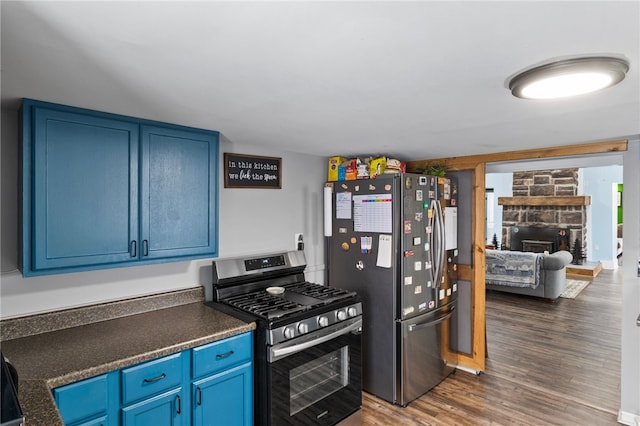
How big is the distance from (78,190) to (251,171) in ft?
4.24

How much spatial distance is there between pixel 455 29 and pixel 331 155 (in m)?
2.43

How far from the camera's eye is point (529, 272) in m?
5.88

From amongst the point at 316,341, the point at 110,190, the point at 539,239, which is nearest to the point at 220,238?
the point at 110,190

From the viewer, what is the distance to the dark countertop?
1350 millimetres

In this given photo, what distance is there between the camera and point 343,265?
332cm

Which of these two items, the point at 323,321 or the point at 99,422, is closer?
the point at 99,422

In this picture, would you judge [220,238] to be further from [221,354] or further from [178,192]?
[221,354]

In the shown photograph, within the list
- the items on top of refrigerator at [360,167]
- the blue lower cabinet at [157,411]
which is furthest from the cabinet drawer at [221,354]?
the items on top of refrigerator at [360,167]

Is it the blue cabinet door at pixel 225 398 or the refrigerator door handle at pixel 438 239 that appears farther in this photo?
the refrigerator door handle at pixel 438 239

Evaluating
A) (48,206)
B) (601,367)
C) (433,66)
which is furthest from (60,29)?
(601,367)

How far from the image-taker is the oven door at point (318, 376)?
2.20 m

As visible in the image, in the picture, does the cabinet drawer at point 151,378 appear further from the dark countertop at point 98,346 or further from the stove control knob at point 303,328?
the stove control knob at point 303,328

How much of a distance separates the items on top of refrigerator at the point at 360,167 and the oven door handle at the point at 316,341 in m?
1.27

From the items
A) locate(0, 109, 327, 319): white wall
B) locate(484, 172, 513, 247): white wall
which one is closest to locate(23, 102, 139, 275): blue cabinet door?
locate(0, 109, 327, 319): white wall
